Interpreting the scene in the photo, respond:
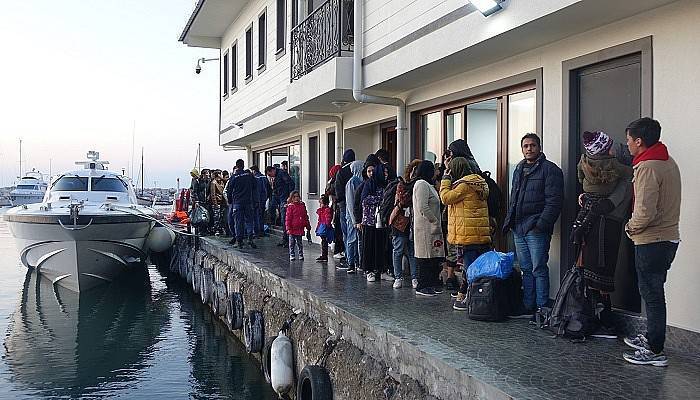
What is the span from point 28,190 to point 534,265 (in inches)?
1975

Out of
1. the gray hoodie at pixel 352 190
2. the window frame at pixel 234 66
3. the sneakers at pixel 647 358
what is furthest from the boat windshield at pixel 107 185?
the sneakers at pixel 647 358

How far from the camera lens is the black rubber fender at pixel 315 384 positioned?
631 centimetres

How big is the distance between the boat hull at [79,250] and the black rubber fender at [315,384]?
9553 millimetres

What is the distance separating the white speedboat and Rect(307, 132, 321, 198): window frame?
14.1 feet

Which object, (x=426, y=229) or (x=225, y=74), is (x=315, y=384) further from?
(x=225, y=74)

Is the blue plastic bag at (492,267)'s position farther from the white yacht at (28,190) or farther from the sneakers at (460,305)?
the white yacht at (28,190)

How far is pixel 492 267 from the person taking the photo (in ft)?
21.1

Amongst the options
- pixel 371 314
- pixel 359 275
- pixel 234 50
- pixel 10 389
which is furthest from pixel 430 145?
pixel 234 50

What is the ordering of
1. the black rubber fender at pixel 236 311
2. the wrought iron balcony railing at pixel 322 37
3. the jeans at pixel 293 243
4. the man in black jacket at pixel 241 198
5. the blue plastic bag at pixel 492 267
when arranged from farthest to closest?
the man in black jacket at pixel 241 198 < the jeans at pixel 293 243 < the black rubber fender at pixel 236 311 < the wrought iron balcony railing at pixel 322 37 < the blue plastic bag at pixel 492 267

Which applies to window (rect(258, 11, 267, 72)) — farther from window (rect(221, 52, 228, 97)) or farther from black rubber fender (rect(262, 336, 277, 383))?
black rubber fender (rect(262, 336, 277, 383))

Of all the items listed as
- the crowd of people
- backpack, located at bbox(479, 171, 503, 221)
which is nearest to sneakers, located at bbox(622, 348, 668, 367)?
the crowd of people

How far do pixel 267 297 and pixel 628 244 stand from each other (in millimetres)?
5214

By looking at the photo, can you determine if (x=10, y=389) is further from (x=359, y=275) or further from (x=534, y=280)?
(x=534, y=280)

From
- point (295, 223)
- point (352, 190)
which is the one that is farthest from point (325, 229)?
point (352, 190)
